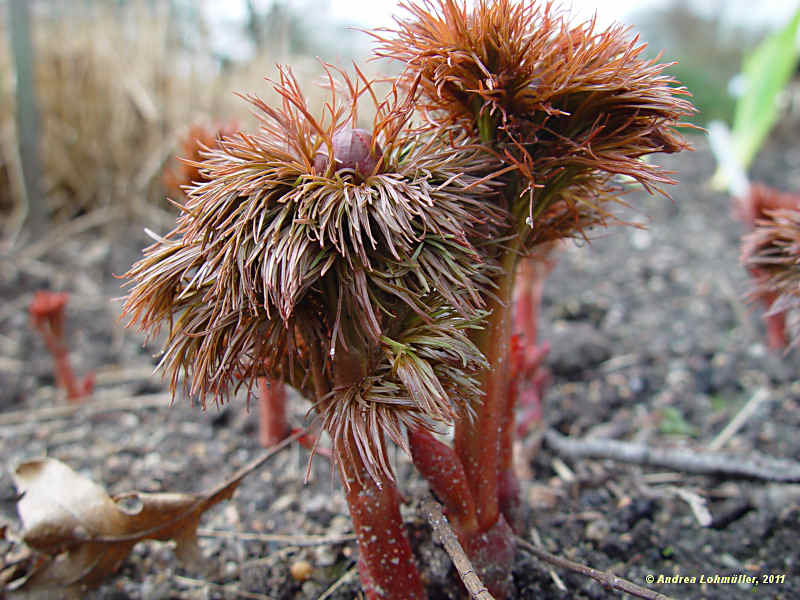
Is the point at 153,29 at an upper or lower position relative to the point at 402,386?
upper

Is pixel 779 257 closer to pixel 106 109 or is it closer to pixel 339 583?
pixel 339 583

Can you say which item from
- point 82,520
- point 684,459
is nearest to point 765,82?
point 684,459

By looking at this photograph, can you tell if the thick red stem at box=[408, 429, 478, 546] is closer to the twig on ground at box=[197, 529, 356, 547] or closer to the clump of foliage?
the clump of foliage

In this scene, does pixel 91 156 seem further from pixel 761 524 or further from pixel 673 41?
pixel 673 41

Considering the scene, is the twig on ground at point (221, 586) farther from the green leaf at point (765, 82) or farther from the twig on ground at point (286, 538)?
the green leaf at point (765, 82)

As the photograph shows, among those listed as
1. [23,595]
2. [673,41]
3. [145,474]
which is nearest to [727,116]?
[673,41]

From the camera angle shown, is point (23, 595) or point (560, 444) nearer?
point (23, 595)
